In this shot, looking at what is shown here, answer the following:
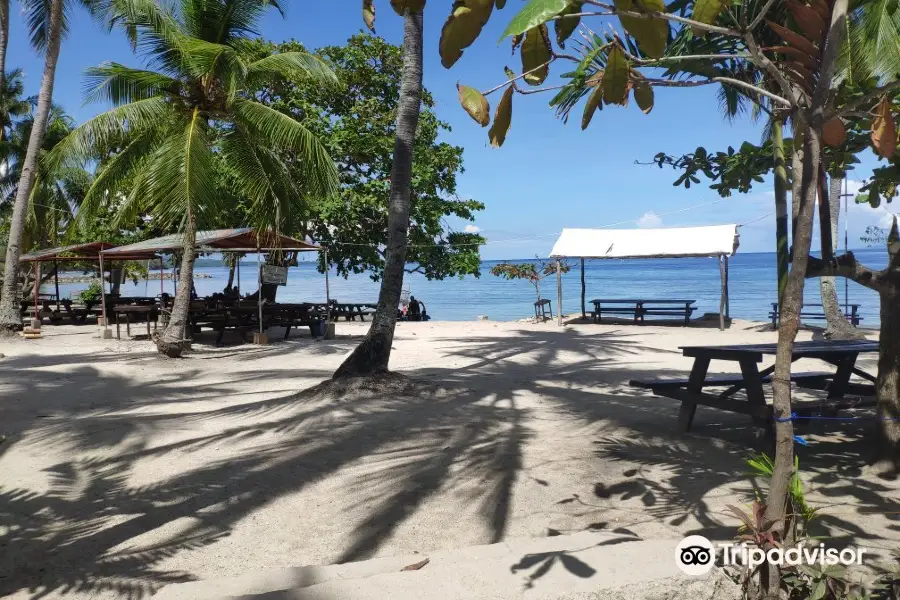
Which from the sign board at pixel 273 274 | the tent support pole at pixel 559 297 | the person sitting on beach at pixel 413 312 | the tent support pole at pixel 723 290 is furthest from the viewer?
the person sitting on beach at pixel 413 312

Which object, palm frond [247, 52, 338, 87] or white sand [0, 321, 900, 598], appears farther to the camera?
palm frond [247, 52, 338, 87]

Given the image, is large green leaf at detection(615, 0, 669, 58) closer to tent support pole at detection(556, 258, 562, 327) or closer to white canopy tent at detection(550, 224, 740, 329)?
white canopy tent at detection(550, 224, 740, 329)

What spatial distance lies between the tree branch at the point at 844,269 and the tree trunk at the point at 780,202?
8.3 inches

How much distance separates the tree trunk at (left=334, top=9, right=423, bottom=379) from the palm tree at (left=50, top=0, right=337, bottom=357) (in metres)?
3.11

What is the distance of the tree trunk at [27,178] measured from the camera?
48.8 ft

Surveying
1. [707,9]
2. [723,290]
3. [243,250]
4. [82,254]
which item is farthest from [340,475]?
[82,254]

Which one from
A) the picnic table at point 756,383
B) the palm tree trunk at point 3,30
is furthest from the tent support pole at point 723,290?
the palm tree trunk at point 3,30

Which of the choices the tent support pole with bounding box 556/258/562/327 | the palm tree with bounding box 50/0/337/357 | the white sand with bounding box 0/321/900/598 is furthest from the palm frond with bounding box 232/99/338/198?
the tent support pole with bounding box 556/258/562/327

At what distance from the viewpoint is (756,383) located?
17.0 ft

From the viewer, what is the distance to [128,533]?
3.74 metres

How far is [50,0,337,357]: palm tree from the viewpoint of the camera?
34.3 ft

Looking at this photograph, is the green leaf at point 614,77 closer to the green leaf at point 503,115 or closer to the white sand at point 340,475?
the green leaf at point 503,115

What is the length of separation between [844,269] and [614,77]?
298 centimetres

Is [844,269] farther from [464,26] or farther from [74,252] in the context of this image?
[74,252]
